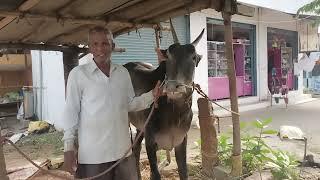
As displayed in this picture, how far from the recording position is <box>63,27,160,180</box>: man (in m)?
2.95

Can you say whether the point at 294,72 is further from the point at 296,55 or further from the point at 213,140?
the point at 213,140

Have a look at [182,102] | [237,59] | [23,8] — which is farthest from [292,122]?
[23,8]

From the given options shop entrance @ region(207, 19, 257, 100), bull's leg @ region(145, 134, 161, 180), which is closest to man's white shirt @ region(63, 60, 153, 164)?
bull's leg @ region(145, 134, 161, 180)

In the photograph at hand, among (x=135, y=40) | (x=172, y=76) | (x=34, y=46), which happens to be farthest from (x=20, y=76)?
(x=172, y=76)

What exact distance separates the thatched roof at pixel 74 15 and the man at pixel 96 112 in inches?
41.6

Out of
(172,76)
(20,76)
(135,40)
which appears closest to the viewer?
(172,76)

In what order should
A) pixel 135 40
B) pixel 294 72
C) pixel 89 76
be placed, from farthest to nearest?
pixel 294 72 → pixel 135 40 → pixel 89 76

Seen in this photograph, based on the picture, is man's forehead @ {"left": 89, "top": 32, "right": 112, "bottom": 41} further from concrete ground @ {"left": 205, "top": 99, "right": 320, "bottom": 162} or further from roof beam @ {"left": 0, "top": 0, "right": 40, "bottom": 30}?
concrete ground @ {"left": 205, "top": 99, "right": 320, "bottom": 162}

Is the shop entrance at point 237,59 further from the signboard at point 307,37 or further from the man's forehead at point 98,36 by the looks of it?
the man's forehead at point 98,36

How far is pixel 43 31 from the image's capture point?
5105 mm

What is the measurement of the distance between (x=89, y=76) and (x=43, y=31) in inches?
96.1

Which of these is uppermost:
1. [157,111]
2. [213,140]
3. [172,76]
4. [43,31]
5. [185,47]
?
[43,31]

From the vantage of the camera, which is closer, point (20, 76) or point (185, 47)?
point (185, 47)

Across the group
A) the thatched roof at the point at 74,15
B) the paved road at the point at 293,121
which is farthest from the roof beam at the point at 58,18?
the paved road at the point at 293,121
